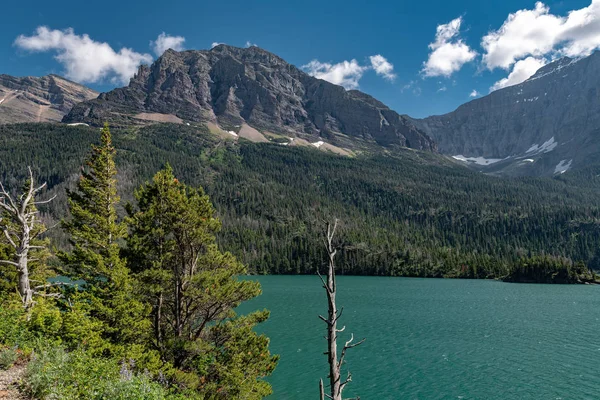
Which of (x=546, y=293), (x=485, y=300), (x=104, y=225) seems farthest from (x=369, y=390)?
(x=546, y=293)

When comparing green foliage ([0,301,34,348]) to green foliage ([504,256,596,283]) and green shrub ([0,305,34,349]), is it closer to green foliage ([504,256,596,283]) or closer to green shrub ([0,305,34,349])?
green shrub ([0,305,34,349])

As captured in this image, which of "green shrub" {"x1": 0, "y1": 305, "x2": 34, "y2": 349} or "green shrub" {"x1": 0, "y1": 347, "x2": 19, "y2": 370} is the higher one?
"green shrub" {"x1": 0, "y1": 305, "x2": 34, "y2": 349}

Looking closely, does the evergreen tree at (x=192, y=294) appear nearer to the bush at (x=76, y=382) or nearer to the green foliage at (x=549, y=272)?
the bush at (x=76, y=382)

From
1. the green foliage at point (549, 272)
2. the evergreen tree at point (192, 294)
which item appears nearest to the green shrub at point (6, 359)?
the evergreen tree at point (192, 294)

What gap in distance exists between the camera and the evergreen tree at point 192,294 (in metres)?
22.3

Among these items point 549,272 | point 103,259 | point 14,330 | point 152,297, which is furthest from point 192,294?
point 549,272

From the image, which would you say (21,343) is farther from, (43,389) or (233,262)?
(233,262)

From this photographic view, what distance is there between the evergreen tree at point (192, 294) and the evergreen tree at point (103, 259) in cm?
136

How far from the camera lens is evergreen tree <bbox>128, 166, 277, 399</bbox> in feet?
73.0

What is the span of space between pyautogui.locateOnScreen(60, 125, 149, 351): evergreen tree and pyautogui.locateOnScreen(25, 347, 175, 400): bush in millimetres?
5205

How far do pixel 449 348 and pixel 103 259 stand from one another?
48.5m

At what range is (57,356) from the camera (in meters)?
15.1

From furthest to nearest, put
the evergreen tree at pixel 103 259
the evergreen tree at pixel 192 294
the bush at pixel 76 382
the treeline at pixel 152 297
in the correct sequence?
1. the evergreen tree at pixel 192 294
2. the evergreen tree at pixel 103 259
3. the treeline at pixel 152 297
4. the bush at pixel 76 382

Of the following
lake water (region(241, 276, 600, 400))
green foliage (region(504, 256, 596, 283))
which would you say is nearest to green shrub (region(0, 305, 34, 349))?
lake water (region(241, 276, 600, 400))
